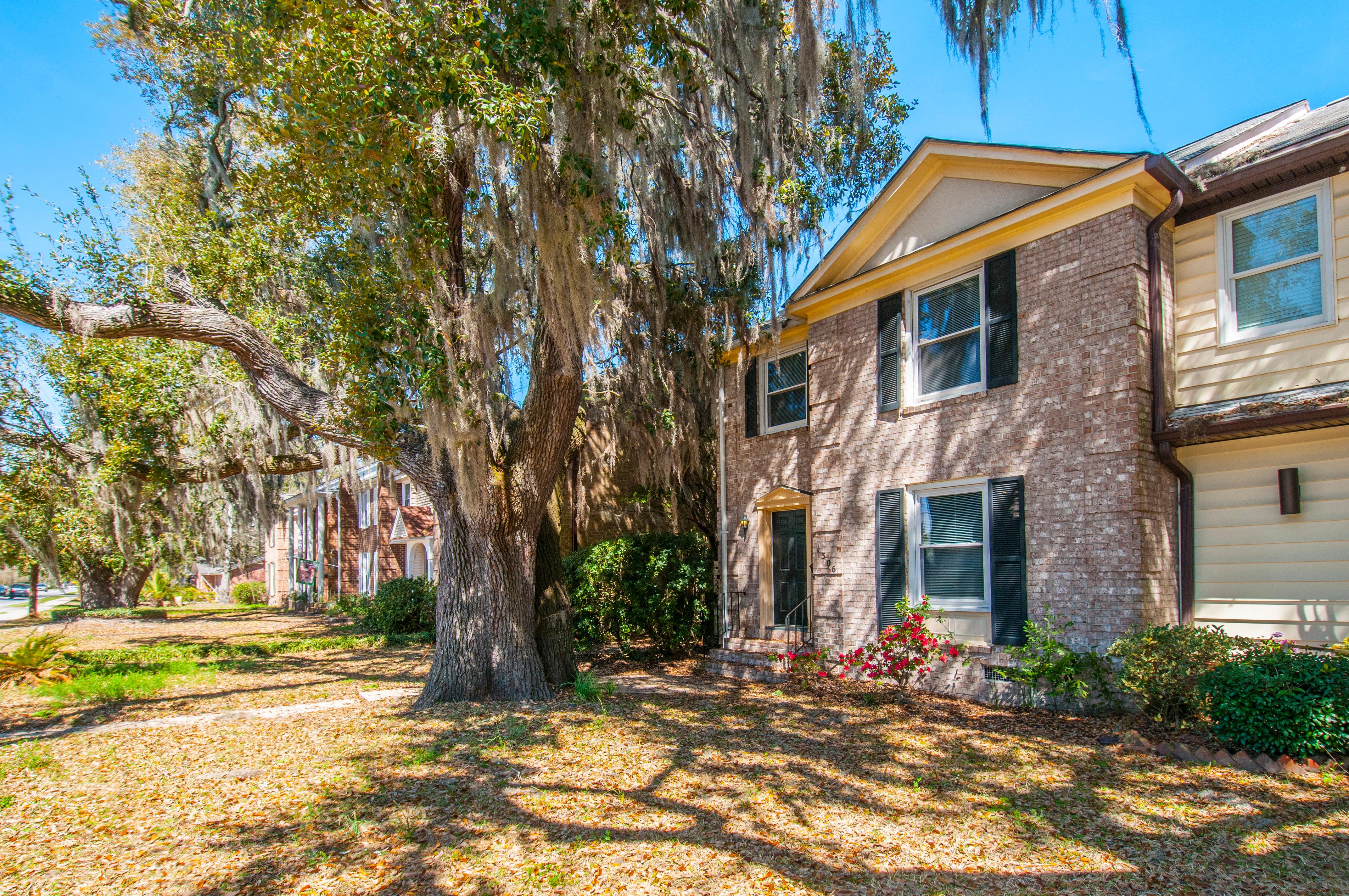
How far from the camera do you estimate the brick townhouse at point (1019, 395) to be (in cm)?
690

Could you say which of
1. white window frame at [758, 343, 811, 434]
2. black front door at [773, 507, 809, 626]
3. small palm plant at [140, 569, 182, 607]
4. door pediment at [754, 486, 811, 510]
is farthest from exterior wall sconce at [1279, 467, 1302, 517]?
small palm plant at [140, 569, 182, 607]

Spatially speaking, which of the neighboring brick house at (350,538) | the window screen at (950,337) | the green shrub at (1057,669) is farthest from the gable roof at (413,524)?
the green shrub at (1057,669)

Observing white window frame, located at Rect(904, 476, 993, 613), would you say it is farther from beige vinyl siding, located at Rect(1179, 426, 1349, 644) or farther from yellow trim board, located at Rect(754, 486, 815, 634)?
yellow trim board, located at Rect(754, 486, 815, 634)

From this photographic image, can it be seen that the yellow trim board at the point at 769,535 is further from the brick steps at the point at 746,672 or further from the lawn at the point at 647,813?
the lawn at the point at 647,813

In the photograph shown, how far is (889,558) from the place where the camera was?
9.09m

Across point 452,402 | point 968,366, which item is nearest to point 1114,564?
point 968,366

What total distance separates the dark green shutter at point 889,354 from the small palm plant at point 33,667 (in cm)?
1176

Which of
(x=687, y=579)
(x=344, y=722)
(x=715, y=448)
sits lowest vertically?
(x=344, y=722)

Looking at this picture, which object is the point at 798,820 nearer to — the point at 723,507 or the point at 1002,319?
the point at 1002,319

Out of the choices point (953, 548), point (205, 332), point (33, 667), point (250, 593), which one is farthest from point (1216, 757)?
point (250, 593)

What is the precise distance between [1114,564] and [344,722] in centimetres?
767

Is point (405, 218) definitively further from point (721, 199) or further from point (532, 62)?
point (721, 199)

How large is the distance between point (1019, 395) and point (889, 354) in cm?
187

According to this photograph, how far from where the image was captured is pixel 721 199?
909 centimetres
